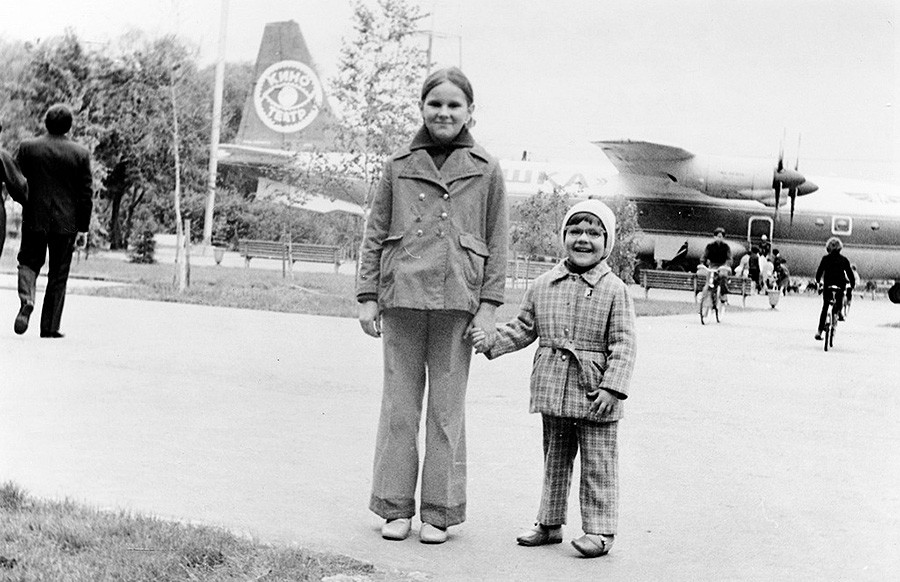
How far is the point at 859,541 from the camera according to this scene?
14.3ft

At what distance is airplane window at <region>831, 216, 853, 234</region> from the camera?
103 feet

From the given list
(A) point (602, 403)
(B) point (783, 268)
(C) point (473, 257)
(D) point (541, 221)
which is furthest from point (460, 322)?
(B) point (783, 268)

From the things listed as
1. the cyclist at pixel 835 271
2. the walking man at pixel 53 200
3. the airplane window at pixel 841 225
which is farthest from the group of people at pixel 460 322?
the airplane window at pixel 841 225

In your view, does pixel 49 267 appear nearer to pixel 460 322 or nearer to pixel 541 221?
pixel 460 322

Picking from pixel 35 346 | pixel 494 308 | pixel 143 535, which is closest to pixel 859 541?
pixel 494 308

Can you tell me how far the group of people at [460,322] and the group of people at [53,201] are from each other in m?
5.63

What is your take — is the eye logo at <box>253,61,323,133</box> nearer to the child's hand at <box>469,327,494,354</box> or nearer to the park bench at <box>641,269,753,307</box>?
the park bench at <box>641,269,753,307</box>

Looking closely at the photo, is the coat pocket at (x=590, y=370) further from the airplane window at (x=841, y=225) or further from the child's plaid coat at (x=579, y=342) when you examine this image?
the airplane window at (x=841, y=225)

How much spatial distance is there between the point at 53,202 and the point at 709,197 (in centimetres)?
2579

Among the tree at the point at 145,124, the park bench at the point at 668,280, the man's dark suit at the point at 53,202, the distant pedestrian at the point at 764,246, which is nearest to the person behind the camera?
the man's dark suit at the point at 53,202

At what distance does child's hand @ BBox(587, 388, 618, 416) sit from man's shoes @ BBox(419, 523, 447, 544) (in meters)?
0.71

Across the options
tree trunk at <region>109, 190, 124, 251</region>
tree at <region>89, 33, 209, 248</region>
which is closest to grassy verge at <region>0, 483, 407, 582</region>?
tree at <region>89, 33, 209, 248</region>

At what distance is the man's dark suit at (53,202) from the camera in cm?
926

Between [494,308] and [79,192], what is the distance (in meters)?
6.10
